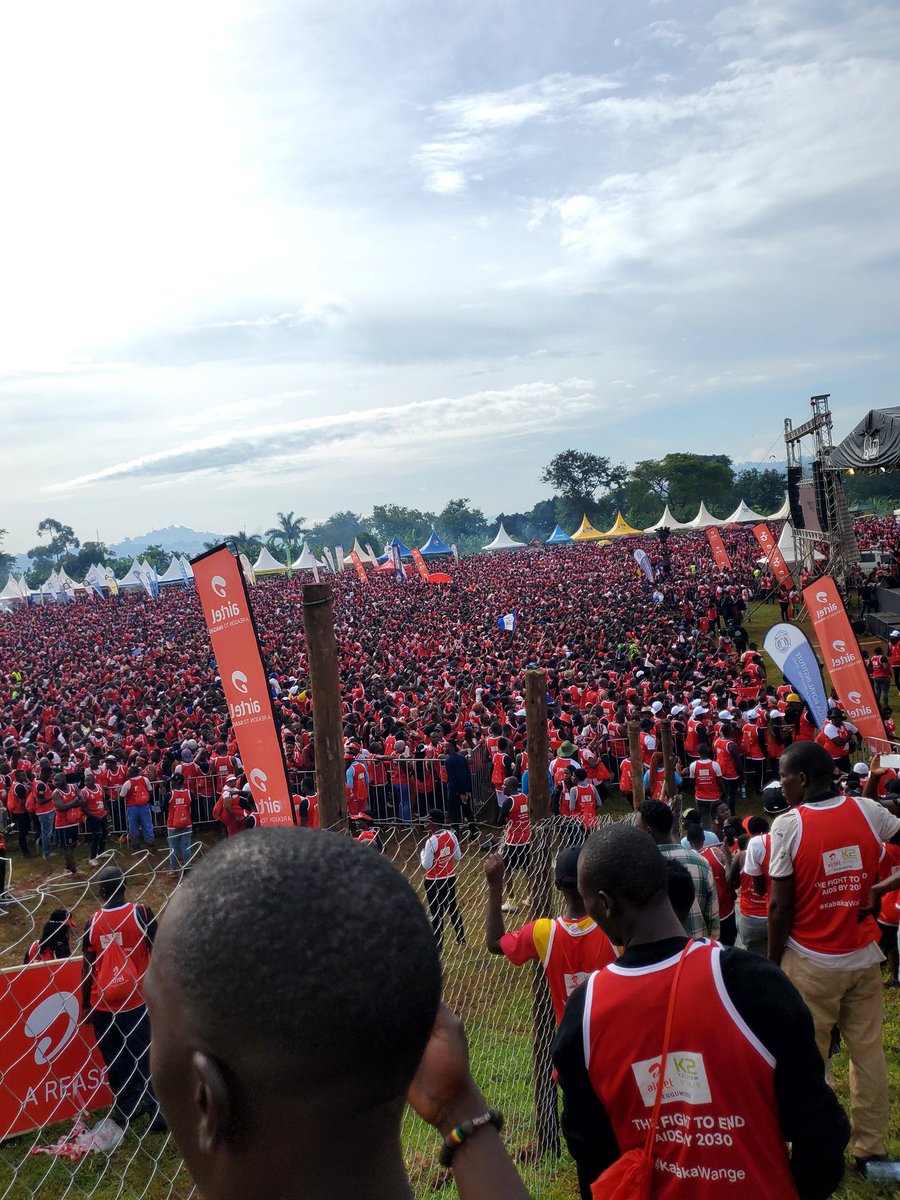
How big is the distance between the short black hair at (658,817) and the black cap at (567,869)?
2.19ft

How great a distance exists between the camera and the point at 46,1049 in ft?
17.3

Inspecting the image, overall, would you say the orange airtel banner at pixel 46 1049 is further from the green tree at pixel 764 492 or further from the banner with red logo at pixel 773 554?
the green tree at pixel 764 492

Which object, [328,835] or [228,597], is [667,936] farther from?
[228,597]

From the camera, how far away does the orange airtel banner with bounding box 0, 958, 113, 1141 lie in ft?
16.8

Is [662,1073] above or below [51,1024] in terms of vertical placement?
above

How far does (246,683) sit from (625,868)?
3.51 metres

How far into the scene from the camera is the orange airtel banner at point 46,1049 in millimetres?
5117

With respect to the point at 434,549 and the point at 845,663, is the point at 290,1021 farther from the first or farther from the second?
the point at 434,549

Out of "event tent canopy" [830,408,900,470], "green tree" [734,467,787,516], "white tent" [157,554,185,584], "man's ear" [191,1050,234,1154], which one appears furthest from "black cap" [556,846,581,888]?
"green tree" [734,467,787,516]

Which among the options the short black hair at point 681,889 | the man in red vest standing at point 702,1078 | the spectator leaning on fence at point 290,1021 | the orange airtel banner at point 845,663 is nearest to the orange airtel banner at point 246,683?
the short black hair at point 681,889

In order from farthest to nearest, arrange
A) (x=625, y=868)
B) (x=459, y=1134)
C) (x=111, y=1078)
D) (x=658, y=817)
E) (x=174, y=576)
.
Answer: (x=174, y=576) → (x=111, y=1078) → (x=658, y=817) → (x=625, y=868) → (x=459, y=1134)

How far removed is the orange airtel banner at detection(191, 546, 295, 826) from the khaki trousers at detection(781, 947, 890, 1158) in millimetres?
2974

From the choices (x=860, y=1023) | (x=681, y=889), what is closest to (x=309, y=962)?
(x=681, y=889)

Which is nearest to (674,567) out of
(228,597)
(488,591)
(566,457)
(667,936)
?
(488,591)
